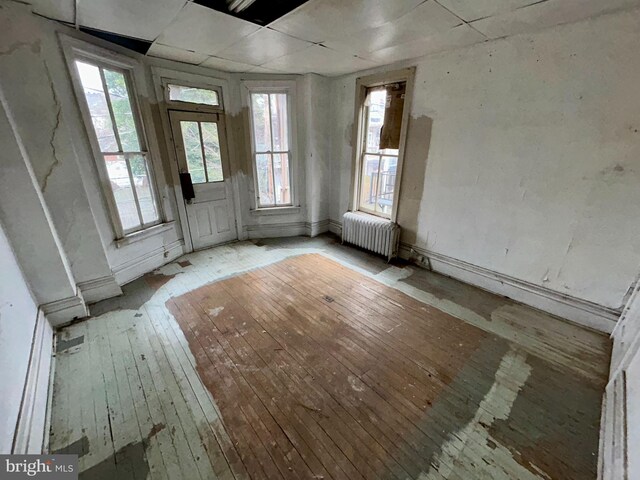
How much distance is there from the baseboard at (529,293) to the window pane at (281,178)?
239cm

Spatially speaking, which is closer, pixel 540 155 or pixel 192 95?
pixel 540 155

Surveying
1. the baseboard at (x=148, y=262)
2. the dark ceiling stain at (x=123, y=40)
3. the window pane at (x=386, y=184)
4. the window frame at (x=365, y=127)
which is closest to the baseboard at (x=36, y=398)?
the baseboard at (x=148, y=262)

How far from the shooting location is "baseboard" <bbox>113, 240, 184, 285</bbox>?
10.2 ft

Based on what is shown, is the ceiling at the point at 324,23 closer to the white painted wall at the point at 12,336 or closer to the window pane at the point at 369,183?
the window pane at the point at 369,183

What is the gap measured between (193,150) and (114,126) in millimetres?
954

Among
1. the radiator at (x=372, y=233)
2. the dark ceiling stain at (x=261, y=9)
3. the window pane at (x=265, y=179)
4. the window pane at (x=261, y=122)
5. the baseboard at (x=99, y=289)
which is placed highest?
the dark ceiling stain at (x=261, y=9)

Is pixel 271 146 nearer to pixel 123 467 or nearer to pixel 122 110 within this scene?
pixel 122 110

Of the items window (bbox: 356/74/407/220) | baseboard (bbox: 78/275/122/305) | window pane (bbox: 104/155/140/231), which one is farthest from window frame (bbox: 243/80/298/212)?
baseboard (bbox: 78/275/122/305)

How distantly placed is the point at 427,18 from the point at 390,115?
4.85ft

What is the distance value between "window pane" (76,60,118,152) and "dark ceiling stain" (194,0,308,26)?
1.66m

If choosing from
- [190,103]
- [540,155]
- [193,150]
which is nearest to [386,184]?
[540,155]

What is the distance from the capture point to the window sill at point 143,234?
303 cm

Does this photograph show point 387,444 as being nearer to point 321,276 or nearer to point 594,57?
point 321,276

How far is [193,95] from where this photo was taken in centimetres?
363
